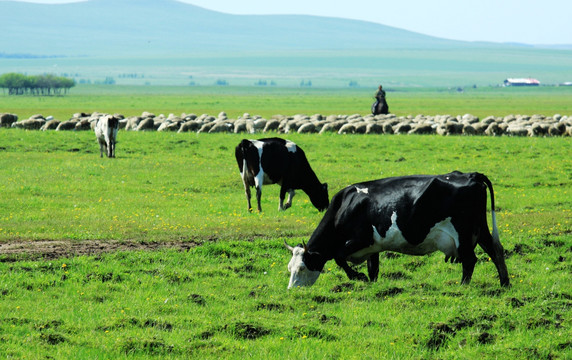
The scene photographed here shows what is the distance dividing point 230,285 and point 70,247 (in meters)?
4.11

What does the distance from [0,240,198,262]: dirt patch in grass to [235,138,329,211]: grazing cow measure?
13.8ft

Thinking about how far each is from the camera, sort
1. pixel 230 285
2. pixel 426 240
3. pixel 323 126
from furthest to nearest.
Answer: pixel 323 126 → pixel 230 285 → pixel 426 240

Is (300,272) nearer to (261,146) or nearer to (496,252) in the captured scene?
(496,252)

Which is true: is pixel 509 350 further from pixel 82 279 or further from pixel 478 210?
pixel 82 279

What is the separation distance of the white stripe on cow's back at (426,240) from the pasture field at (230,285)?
1.97 ft

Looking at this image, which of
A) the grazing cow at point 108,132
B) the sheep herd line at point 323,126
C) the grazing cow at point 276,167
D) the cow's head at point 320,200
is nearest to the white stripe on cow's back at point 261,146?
the grazing cow at point 276,167

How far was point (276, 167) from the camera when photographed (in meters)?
19.1

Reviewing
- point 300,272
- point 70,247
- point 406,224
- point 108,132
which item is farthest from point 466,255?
point 108,132

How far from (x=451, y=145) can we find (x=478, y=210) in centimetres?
2513

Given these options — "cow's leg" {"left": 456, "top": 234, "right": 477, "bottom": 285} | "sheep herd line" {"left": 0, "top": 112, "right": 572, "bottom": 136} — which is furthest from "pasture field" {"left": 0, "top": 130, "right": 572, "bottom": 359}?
"sheep herd line" {"left": 0, "top": 112, "right": 572, "bottom": 136}

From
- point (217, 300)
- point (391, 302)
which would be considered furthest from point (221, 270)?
point (391, 302)

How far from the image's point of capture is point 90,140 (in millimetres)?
38188

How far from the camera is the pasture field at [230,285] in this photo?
356 inches

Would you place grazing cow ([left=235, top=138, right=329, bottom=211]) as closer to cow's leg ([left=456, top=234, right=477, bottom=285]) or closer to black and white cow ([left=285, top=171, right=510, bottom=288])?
black and white cow ([left=285, top=171, right=510, bottom=288])
